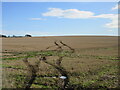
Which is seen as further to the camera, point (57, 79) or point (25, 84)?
point (57, 79)

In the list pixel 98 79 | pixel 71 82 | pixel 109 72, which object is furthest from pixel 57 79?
pixel 109 72

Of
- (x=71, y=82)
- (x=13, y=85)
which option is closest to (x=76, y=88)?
(x=71, y=82)

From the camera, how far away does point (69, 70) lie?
8555 mm

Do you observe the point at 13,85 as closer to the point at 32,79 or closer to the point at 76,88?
the point at 32,79

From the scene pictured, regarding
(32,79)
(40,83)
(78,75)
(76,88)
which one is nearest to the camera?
(76,88)

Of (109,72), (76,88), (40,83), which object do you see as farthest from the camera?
(109,72)

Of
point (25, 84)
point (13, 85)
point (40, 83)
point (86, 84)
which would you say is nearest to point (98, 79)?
point (86, 84)

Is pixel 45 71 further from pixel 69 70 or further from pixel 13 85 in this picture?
pixel 13 85

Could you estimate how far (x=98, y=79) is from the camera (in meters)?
7.12

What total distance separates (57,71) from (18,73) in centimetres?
223

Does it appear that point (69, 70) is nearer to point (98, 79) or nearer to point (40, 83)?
point (98, 79)

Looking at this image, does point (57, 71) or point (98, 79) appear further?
point (57, 71)

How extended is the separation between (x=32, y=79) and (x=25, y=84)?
2.16 ft

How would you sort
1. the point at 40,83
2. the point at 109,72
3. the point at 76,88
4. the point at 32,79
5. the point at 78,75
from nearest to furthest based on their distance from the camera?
1. the point at 76,88
2. the point at 40,83
3. the point at 32,79
4. the point at 78,75
5. the point at 109,72
